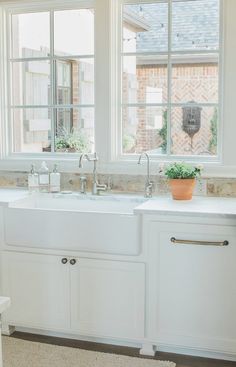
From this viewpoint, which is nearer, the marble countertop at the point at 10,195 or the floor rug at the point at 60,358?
the floor rug at the point at 60,358

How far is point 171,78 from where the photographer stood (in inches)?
138

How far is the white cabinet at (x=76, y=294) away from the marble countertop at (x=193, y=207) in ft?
1.10

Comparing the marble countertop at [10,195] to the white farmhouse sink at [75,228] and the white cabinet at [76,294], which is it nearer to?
the white farmhouse sink at [75,228]

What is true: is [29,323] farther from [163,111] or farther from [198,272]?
[163,111]

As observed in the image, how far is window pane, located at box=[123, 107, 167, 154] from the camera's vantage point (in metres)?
3.58

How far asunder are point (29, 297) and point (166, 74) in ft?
5.66

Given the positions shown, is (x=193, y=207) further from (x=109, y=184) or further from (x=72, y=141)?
(x=72, y=141)

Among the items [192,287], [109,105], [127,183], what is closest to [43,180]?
[127,183]

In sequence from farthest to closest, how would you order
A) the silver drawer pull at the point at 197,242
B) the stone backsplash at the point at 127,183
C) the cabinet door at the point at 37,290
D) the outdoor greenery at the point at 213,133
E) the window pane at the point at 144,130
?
1. the window pane at the point at 144,130
2. the outdoor greenery at the point at 213,133
3. the stone backsplash at the point at 127,183
4. the cabinet door at the point at 37,290
5. the silver drawer pull at the point at 197,242

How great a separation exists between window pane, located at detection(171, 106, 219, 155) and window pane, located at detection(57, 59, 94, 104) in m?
0.65

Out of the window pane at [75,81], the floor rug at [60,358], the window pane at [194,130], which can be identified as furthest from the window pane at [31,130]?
the floor rug at [60,358]

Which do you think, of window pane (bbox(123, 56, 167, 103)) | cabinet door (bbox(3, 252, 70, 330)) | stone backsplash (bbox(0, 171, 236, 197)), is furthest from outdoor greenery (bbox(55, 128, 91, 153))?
cabinet door (bbox(3, 252, 70, 330))

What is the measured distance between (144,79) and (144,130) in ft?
1.15

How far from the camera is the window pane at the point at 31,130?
3.87 metres
